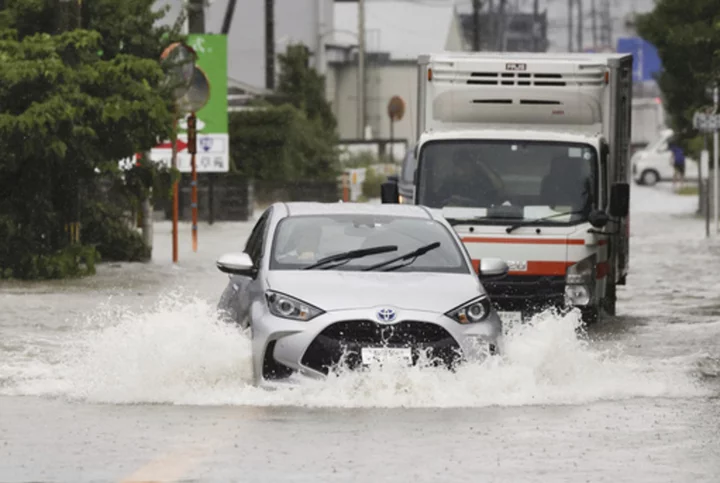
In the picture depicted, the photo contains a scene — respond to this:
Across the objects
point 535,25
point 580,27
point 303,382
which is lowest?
point 303,382

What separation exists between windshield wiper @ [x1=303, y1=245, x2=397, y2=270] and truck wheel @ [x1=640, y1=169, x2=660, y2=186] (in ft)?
213

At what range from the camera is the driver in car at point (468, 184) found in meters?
19.1

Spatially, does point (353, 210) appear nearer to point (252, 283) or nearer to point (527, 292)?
point (252, 283)

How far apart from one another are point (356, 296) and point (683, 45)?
108 ft

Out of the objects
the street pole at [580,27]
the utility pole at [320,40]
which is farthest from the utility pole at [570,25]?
the utility pole at [320,40]

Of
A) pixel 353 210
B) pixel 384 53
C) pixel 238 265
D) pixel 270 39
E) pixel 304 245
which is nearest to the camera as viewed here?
pixel 238 265

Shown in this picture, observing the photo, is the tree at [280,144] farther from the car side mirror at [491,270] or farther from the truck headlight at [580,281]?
the car side mirror at [491,270]

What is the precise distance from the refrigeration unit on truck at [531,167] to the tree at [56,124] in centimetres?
570

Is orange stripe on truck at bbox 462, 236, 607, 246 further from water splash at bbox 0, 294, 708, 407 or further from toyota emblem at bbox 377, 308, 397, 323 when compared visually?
toyota emblem at bbox 377, 308, 397, 323

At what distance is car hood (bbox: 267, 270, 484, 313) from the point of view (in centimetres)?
1264

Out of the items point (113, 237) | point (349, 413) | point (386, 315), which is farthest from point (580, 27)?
point (349, 413)

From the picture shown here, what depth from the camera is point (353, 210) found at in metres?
14.4

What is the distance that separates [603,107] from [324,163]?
1526 inches

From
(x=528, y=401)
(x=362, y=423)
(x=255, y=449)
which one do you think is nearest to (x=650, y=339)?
(x=528, y=401)
